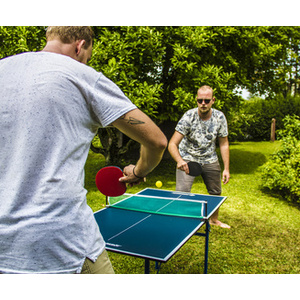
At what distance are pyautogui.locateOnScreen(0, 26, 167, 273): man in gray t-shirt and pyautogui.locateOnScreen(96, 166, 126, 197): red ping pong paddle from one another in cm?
58

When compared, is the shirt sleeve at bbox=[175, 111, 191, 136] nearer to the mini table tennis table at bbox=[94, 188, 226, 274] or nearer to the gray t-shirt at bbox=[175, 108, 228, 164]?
the gray t-shirt at bbox=[175, 108, 228, 164]

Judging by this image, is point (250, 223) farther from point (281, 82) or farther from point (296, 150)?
point (281, 82)

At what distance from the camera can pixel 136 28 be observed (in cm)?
839

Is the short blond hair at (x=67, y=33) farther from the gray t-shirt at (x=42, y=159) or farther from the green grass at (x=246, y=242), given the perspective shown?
the green grass at (x=246, y=242)

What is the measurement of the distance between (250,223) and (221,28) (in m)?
5.79

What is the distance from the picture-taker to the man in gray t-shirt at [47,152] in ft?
4.15

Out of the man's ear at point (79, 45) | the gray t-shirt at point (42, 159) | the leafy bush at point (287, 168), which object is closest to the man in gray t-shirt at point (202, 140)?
the leafy bush at point (287, 168)

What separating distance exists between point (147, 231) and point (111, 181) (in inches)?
46.4

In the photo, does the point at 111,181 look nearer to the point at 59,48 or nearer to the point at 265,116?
the point at 59,48

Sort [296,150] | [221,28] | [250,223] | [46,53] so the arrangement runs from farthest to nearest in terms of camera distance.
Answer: [221,28], [296,150], [250,223], [46,53]

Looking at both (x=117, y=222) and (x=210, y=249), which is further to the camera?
(x=210, y=249)

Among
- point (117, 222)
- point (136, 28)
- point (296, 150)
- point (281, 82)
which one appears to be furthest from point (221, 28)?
point (117, 222)

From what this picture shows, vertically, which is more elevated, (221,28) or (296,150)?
(221,28)

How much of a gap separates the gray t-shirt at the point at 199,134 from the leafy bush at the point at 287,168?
2958mm
